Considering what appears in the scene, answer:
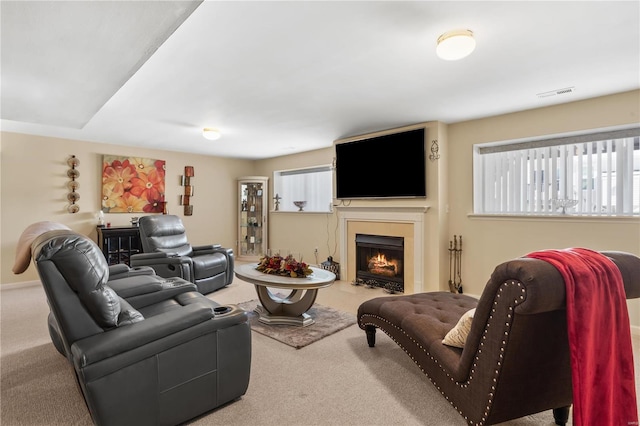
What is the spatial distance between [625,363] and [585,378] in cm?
30

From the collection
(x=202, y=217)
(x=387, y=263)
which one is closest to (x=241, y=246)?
(x=202, y=217)

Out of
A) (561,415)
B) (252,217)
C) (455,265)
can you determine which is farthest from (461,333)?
(252,217)

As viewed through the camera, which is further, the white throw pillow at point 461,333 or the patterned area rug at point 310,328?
the patterned area rug at point 310,328

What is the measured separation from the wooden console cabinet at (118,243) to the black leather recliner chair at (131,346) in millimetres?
4071

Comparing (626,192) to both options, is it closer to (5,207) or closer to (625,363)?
(625,363)

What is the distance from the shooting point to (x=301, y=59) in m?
2.38

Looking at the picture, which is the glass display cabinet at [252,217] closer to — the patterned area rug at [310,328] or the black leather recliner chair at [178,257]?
the black leather recliner chair at [178,257]

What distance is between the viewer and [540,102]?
333 centimetres

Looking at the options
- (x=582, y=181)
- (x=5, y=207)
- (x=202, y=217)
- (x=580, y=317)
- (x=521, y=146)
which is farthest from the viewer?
(x=202, y=217)

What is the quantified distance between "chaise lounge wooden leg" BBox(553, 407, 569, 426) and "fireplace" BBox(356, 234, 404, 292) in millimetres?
2718

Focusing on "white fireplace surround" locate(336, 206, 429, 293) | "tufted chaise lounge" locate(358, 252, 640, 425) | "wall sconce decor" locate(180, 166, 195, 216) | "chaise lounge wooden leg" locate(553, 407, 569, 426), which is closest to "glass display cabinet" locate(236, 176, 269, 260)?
"wall sconce decor" locate(180, 166, 195, 216)

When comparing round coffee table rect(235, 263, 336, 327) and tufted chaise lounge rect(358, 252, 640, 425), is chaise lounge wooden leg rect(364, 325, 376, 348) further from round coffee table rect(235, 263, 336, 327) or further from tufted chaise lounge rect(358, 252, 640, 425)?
tufted chaise lounge rect(358, 252, 640, 425)

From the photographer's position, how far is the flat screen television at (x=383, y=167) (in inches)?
167

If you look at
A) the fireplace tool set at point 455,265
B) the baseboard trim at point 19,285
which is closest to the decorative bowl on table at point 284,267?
the fireplace tool set at point 455,265
